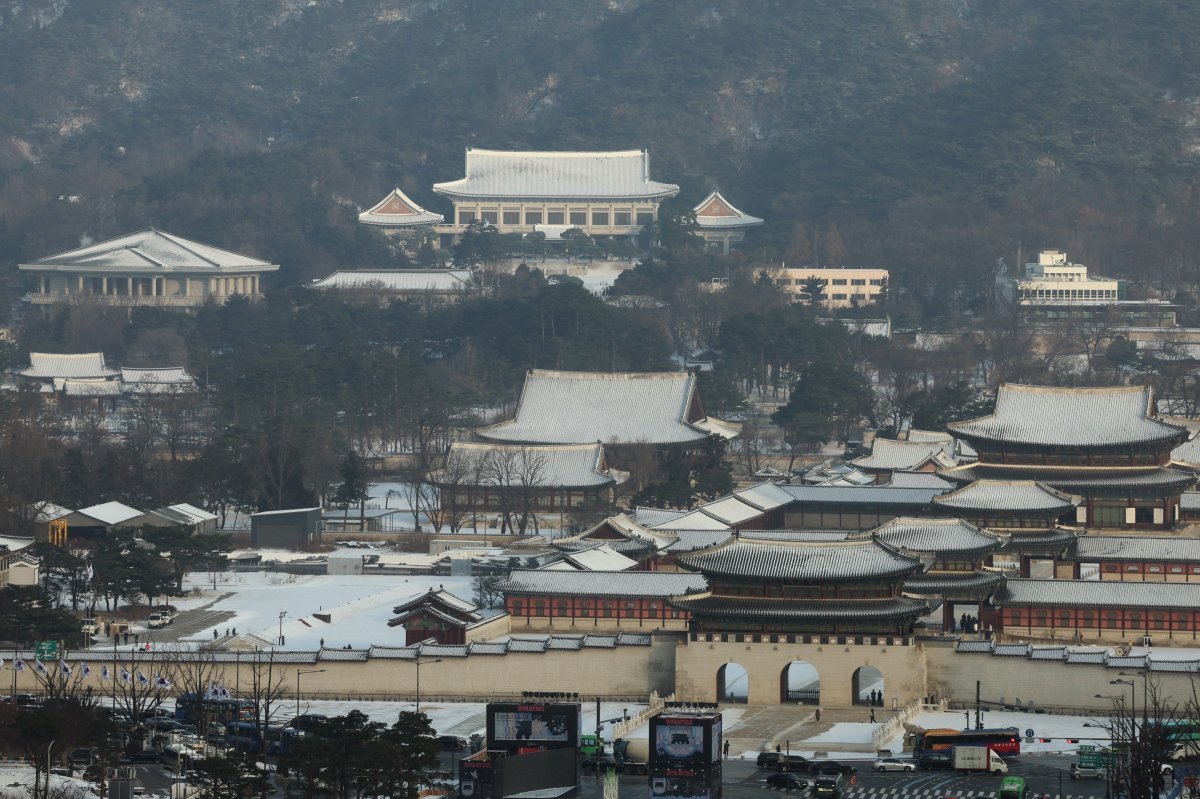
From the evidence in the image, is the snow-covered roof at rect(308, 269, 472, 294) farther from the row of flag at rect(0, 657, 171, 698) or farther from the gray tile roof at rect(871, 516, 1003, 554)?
the row of flag at rect(0, 657, 171, 698)

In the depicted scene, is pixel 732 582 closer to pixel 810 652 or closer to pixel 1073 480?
pixel 810 652

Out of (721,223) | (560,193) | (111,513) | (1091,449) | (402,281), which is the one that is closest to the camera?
(1091,449)

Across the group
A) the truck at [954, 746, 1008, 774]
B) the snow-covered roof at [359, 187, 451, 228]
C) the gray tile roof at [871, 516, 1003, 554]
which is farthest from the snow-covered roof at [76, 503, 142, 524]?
the snow-covered roof at [359, 187, 451, 228]

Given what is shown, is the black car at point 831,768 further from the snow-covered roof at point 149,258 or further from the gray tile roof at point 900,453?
the snow-covered roof at point 149,258

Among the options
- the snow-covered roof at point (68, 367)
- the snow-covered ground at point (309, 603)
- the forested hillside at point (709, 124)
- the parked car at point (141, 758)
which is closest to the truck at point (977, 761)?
the parked car at point (141, 758)

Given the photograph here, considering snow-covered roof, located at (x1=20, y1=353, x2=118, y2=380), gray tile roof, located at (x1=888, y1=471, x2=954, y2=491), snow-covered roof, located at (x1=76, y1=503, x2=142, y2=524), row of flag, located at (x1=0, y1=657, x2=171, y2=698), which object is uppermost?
snow-covered roof, located at (x1=20, y1=353, x2=118, y2=380)

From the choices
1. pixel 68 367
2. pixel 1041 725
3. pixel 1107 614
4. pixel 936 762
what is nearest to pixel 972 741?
pixel 936 762

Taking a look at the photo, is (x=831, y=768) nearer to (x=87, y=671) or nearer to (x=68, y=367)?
(x=87, y=671)
